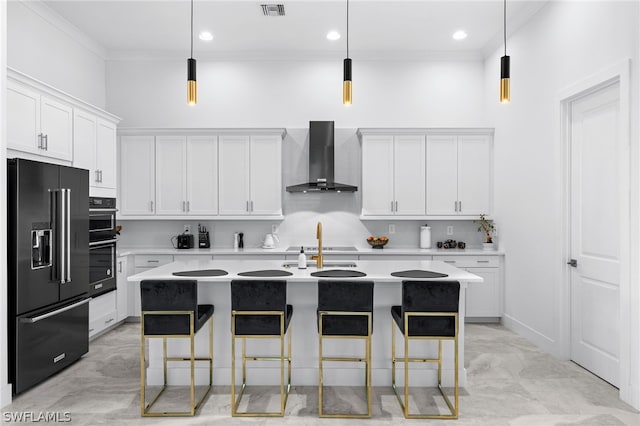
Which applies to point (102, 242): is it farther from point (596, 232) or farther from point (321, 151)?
point (596, 232)

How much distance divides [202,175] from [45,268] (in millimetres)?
2417

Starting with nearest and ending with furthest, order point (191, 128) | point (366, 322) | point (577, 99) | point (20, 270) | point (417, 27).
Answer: point (366, 322) < point (20, 270) < point (577, 99) < point (417, 27) < point (191, 128)

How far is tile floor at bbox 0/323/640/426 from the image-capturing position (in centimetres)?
278

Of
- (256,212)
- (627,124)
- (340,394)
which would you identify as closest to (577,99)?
(627,124)

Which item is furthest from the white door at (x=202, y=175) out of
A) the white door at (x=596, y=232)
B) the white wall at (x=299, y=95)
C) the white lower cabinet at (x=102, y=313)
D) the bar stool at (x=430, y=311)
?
the white door at (x=596, y=232)

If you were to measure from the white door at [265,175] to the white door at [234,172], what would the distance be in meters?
0.08

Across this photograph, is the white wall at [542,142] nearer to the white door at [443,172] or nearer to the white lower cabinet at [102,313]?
the white door at [443,172]

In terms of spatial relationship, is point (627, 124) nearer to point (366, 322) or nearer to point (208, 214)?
point (366, 322)

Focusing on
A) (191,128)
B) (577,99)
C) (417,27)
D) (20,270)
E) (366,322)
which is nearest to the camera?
(366,322)

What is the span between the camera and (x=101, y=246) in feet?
14.5

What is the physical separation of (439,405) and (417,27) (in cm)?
408

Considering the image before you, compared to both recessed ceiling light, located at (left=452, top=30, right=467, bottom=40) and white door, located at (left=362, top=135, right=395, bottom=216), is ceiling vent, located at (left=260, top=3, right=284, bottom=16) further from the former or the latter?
recessed ceiling light, located at (left=452, top=30, right=467, bottom=40)

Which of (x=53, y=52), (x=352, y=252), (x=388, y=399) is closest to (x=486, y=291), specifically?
(x=352, y=252)

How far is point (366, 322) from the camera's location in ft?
9.55
